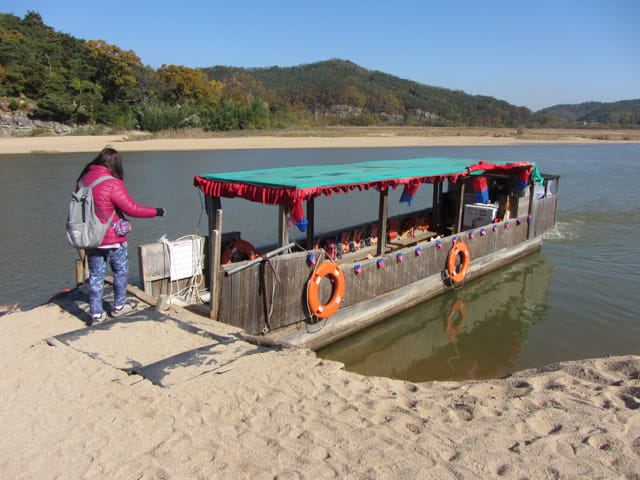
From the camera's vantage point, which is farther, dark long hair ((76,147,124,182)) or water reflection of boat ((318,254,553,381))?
water reflection of boat ((318,254,553,381))

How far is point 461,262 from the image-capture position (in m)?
10.3

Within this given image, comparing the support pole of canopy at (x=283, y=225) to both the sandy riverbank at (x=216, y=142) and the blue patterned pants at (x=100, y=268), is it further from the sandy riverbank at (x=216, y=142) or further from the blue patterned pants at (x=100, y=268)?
the sandy riverbank at (x=216, y=142)

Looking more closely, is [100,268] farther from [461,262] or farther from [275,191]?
[461,262]

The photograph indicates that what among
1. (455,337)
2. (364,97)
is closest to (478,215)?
(455,337)

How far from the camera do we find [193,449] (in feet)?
11.4

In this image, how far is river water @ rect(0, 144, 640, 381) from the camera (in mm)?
7980

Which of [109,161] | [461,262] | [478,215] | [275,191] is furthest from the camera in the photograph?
[478,215]

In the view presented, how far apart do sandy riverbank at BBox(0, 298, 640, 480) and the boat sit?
1048mm

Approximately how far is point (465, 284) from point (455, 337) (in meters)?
2.42

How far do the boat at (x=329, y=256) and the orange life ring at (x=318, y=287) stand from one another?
2 centimetres

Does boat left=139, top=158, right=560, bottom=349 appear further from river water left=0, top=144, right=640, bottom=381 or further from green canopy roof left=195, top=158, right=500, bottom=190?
river water left=0, top=144, right=640, bottom=381

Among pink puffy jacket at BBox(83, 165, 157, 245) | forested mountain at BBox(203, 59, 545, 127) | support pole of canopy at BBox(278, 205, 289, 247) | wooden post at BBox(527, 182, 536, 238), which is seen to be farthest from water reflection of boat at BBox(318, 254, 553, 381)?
forested mountain at BBox(203, 59, 545, 127)

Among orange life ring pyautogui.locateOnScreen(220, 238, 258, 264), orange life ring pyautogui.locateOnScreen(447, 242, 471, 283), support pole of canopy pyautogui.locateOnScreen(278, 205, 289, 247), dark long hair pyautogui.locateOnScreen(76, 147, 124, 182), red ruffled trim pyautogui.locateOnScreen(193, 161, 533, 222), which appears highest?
dark long hair pyautogui.locateOnScreen(76, 147, 124, 182)

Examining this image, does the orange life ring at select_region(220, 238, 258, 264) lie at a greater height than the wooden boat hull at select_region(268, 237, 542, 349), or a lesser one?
greater
